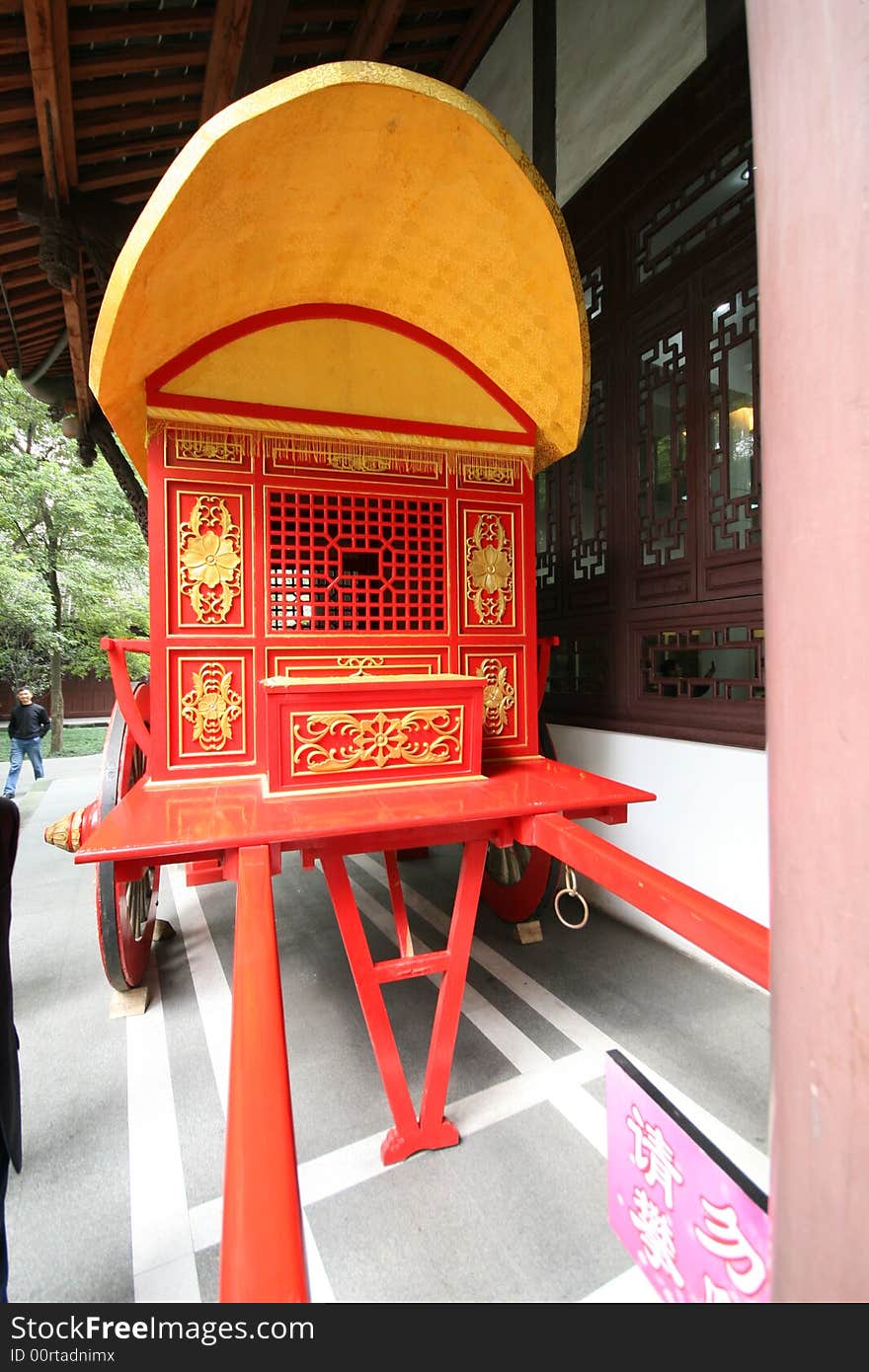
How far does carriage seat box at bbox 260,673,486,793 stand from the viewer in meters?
2.14

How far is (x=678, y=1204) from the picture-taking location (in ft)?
3.07

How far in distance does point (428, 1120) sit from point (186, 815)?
1.37 meters

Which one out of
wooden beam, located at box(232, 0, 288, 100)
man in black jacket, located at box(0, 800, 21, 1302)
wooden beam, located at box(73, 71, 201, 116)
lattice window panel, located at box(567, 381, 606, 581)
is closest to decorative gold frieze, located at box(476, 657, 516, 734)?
lattice window panel, located at box(567, 381, 606, 581)

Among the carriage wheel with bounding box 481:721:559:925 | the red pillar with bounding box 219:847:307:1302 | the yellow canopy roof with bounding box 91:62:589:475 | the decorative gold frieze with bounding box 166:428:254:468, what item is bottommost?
the carriage wheel with bounding box 481:721:559:925

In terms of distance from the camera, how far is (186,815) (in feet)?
6.44

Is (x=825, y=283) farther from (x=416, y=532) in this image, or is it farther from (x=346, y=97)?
(x=416, y=532)

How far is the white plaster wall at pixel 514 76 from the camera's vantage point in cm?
479

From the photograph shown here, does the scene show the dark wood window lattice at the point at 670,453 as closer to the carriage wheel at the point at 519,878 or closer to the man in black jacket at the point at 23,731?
the carriage wheel at the point at 519,878

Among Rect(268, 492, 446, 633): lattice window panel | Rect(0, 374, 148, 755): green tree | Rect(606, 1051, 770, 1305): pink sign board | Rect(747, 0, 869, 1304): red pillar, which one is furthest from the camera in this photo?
Rect(0, 374, 148, 755): green tree

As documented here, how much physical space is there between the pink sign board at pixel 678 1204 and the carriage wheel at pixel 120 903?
2.12 metres

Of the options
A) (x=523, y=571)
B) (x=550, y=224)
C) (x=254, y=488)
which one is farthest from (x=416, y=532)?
(x=550, y=224)

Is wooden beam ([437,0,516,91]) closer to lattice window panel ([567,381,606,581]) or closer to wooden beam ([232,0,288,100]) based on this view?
lattice window panel ([567,381,606,581])

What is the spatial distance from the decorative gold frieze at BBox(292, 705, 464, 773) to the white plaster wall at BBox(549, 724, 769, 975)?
1.46 meters

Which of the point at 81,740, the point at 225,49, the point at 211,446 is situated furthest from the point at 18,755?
the point at 225,49
